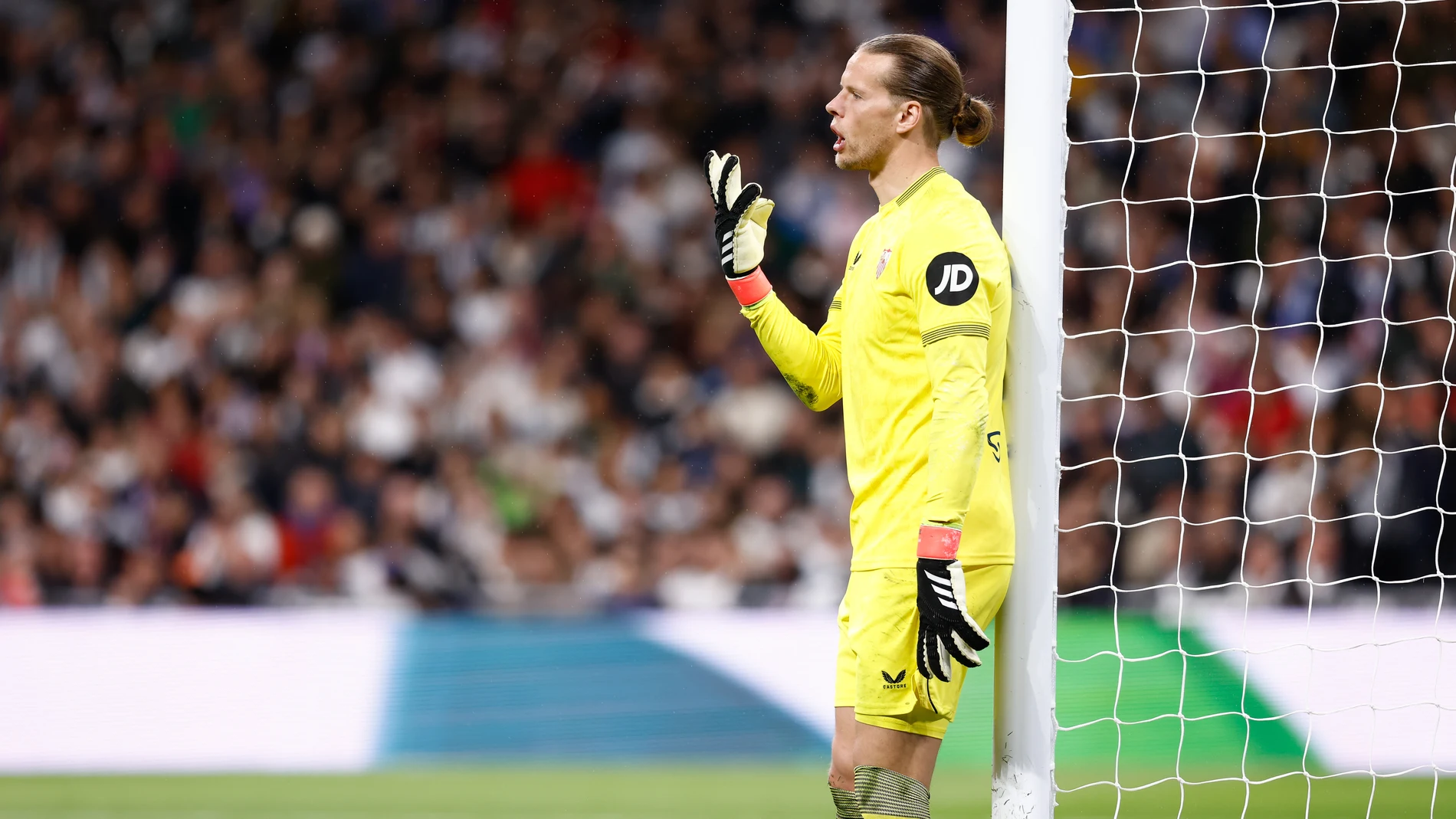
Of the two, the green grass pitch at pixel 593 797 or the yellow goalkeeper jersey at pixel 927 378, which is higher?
the yellow goalkeeper jersey at pixel 927 378

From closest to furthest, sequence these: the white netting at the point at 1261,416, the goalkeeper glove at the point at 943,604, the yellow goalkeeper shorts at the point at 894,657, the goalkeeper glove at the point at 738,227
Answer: the goalkeeper glove at the point at 943,604 < the yellow goalkeeper shorts at the point at 894,657 < the goalkeeper glove at the point at 738,227 < the white netting at the point at 1261,416

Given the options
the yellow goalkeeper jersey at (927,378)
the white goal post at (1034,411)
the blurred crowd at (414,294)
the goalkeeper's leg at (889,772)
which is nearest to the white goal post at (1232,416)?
the white goal post at (1034,411)

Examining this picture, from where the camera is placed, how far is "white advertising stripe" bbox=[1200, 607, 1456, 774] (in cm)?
648

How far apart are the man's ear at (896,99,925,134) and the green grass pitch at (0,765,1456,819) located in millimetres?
3453

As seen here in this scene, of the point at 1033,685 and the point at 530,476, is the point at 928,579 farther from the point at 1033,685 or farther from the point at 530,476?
the point at 530,476

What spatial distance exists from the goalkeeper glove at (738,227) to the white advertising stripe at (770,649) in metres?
3.47

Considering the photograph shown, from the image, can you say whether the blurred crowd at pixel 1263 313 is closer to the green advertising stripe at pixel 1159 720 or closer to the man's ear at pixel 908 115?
the green advertising stripe at pixel 1159 720

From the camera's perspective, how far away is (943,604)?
3.01 m

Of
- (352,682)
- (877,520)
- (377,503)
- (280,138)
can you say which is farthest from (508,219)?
(877,520)

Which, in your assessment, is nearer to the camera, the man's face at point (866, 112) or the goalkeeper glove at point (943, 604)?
the goalkeeper glove at point (943, 604)

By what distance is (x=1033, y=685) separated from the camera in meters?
3.41

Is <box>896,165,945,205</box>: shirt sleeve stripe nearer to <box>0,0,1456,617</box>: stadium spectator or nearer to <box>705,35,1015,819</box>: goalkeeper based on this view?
<box>705,35,1015,819</box>: goalkeeper

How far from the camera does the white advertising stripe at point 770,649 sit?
6.93 m

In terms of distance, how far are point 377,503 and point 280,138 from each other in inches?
127
